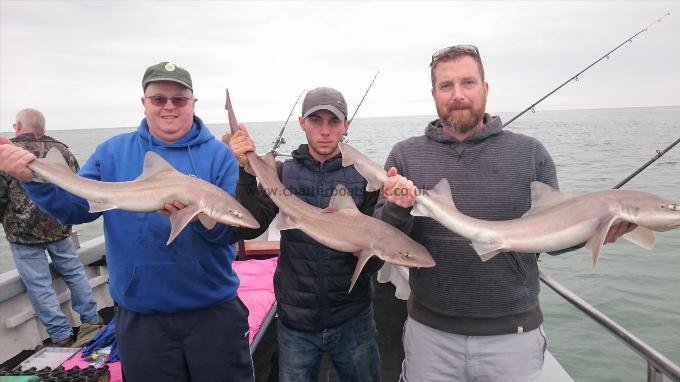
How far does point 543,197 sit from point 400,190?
0.86m

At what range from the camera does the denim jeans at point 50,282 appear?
5.69m

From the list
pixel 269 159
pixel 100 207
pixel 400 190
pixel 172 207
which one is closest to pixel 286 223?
pixel 269 159

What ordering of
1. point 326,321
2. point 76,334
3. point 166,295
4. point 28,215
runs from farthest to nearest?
point 76,334
point 28,215
point 326,321
point 166,295

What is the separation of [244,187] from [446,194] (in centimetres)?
139

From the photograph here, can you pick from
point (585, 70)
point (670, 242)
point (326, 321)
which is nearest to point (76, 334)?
point (326, 321)

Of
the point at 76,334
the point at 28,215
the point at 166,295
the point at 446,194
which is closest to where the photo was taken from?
the point at 446,194

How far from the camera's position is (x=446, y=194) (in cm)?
272

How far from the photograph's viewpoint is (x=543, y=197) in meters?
2.63

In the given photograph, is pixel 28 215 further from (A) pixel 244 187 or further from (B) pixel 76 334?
(A) pixel 244 187

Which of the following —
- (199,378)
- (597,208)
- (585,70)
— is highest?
(585,70)

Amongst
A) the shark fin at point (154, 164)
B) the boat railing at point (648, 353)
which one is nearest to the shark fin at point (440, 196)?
the boat railing at point (648, 353)

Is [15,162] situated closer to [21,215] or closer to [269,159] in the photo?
[269,159]

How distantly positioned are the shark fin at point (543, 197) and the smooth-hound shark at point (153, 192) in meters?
1.76

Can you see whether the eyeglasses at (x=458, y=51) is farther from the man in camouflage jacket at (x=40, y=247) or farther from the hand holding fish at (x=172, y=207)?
the man in camouflage jacket at (x=40, y=247)
